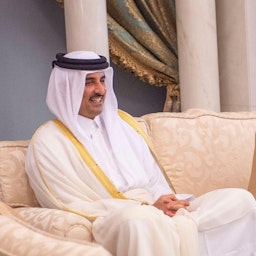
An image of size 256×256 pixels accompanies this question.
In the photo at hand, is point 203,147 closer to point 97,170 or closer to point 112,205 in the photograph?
point 97,170

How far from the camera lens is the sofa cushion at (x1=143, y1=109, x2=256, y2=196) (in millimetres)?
3664

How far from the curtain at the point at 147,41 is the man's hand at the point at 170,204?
6.10 ft

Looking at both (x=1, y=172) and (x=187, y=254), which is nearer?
(x=187, y=254)

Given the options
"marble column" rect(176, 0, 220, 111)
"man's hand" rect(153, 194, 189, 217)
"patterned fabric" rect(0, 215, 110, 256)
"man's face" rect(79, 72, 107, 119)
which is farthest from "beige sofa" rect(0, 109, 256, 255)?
"patterned fabric" rect(0, 215, 110, 256)

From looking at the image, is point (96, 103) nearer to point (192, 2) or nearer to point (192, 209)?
point (192, 209)

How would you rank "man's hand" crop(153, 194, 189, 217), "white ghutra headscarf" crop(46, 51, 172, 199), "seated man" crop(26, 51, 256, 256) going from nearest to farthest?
"seated man" crop(26, 51, 256, 256), "man's hand" crop(153, 194, 189, 217), "white ghutra headscarf" crop(46, 51, 172, 199)

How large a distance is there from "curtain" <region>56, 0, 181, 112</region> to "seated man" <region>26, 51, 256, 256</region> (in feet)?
3.98

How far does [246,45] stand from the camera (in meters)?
4.42

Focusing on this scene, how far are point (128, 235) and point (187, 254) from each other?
28 centimetres

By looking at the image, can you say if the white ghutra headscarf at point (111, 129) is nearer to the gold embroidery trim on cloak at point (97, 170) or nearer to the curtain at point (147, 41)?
the gold embroidery trim on cloak at point (97, 170)

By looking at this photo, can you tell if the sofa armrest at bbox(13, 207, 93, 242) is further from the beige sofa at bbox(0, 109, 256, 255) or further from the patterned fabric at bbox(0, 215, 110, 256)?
the beige sofa at bbox(0, 109, 256, 255)

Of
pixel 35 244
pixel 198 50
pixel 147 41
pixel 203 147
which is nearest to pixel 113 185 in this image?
pixel 203 147

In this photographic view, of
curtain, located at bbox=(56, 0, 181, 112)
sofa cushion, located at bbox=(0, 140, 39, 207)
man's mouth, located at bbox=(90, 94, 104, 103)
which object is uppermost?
curtain, located at bbox=(56, 0, 181, 112)

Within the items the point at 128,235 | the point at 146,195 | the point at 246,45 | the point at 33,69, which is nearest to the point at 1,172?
the point at 146,195
